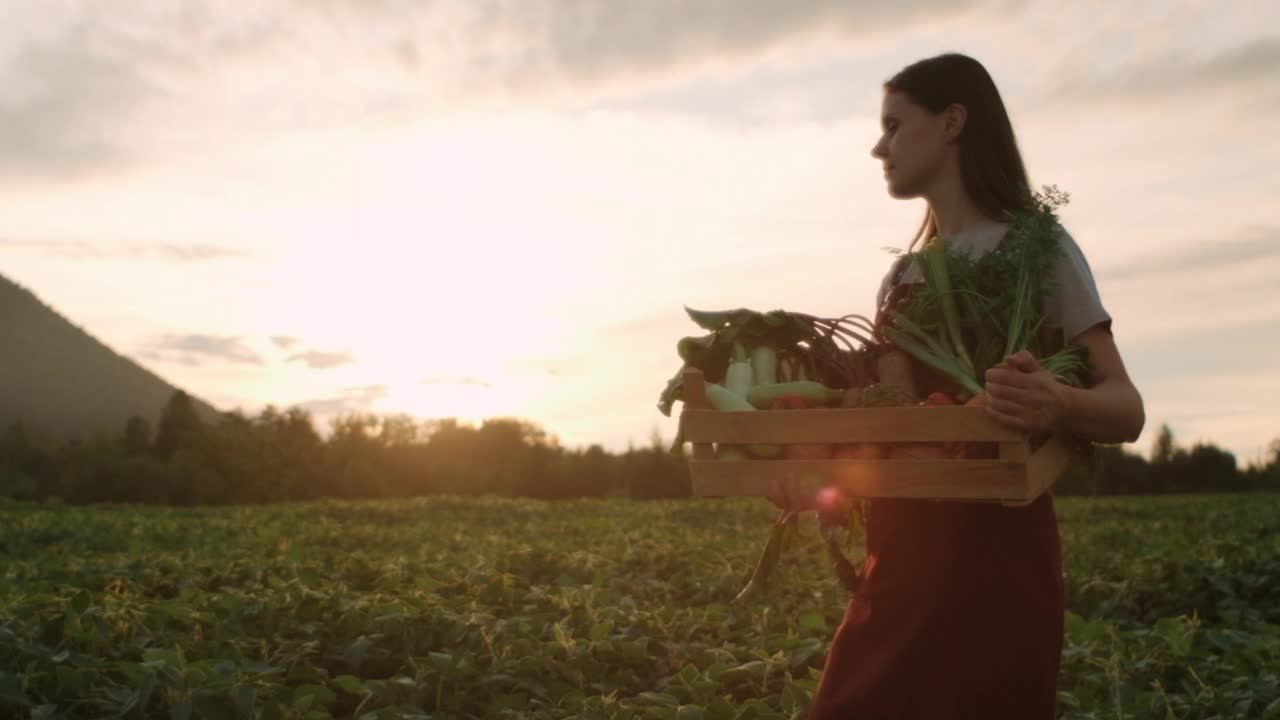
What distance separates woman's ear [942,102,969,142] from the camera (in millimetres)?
2725

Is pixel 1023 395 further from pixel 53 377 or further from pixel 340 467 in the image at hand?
pixel 53 377

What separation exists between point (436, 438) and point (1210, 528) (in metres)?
41.7

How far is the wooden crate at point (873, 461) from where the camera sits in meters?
2.14

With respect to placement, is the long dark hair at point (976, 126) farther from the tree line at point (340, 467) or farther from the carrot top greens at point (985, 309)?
the tree line at point (340, 467)

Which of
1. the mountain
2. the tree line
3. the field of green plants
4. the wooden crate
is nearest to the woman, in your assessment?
the wooden crate

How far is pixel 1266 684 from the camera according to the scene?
4.37 metres

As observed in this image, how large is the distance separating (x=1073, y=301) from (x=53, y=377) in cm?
10836

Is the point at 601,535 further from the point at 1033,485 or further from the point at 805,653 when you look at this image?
the point at 1033,485

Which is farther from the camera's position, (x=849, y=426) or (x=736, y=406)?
(x=736, y=406)

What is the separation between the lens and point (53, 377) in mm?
97000

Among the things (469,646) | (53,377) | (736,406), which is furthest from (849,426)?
(53,377)

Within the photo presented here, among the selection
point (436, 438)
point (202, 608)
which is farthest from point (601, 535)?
point (436, 438)

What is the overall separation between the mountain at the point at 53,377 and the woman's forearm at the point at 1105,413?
9764 centimetres

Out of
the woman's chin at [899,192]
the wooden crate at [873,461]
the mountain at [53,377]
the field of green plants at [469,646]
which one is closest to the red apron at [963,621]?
the wooden crate at [873,461]
